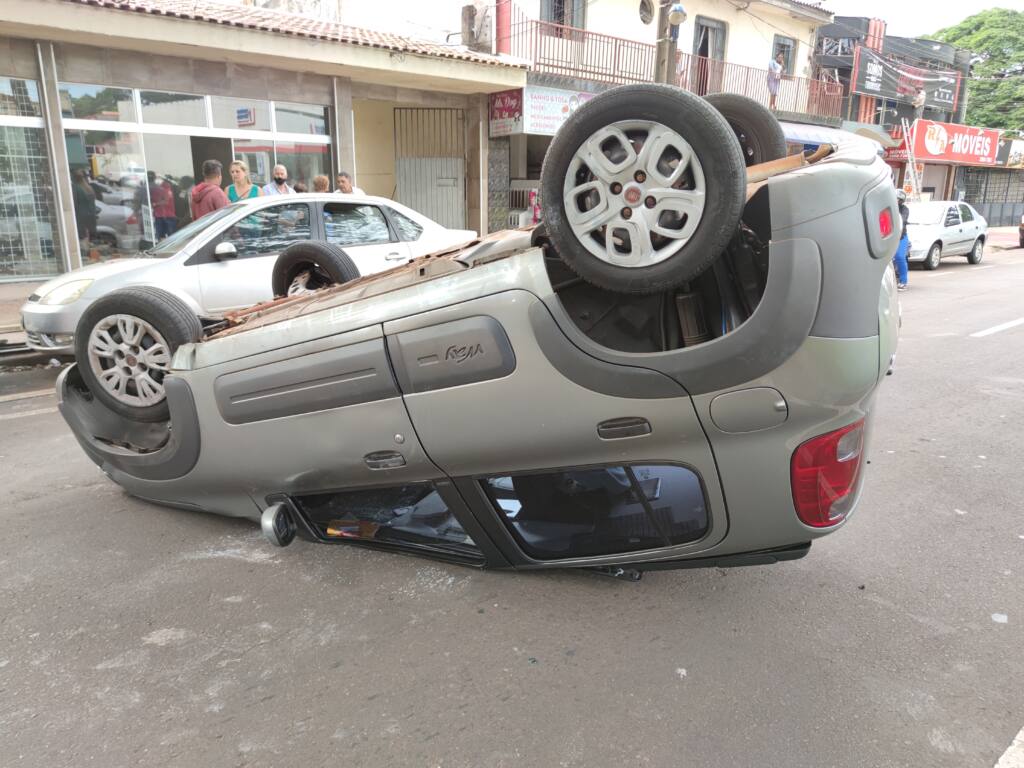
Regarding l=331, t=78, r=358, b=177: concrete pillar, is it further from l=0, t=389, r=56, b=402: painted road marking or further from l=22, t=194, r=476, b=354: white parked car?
l=0, t=389, r=56, b=402: painted road marking

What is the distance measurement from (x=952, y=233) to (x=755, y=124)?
16.6 m

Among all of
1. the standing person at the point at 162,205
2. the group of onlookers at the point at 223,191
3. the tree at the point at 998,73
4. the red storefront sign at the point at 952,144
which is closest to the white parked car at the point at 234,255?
the group of onlookers at the point at 223,191

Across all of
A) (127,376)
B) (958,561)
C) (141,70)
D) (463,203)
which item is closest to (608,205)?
(958,561)

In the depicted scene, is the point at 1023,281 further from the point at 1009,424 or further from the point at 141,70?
the point at 141,70

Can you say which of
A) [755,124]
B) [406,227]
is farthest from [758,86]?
[755,124]

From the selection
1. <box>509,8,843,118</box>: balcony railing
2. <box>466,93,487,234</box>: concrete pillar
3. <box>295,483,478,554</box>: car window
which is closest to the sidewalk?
<box>509,8,843,118</box>: balcony railing

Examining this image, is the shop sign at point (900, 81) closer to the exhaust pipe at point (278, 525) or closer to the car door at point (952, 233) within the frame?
the car door at point (952, 233)

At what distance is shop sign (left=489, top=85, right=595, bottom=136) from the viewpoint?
50.1 feet

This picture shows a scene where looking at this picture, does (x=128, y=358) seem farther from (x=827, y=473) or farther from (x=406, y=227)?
(x=406, y=227)

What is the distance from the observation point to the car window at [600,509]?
2.75 metres

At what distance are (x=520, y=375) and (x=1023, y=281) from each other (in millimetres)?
15681

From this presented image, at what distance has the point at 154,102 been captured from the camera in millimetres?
11344

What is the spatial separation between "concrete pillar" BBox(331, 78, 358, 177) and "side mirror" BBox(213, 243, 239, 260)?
7469 millimetres

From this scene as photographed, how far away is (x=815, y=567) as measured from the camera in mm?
3293
